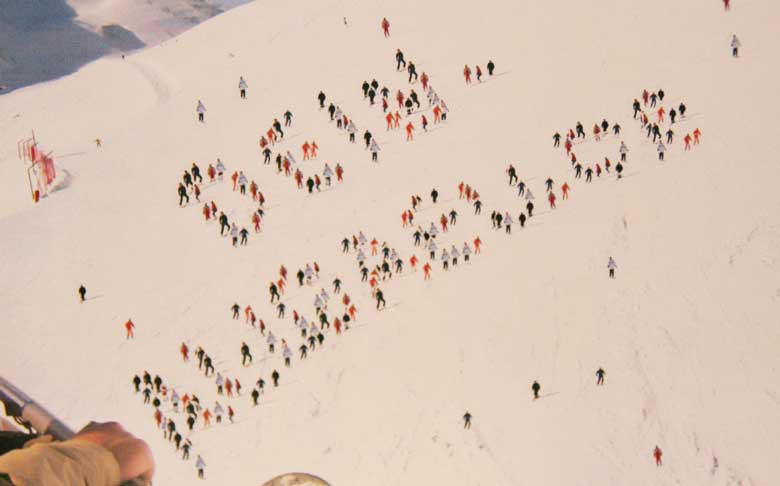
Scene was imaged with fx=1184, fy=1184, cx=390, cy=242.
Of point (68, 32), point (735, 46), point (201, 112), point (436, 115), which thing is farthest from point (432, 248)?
point (68, 32)

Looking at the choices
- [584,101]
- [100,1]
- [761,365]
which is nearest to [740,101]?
[584,101]

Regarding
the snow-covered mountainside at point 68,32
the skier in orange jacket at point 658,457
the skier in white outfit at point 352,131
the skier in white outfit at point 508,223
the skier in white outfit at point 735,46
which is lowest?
the skier in orange jacket at point 658,457

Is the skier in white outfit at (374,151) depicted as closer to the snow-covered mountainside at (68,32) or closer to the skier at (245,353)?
the skier at (245,353)

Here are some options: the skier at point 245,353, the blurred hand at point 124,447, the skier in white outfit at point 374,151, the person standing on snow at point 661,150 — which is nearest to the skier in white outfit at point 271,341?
the skier at point 245,353

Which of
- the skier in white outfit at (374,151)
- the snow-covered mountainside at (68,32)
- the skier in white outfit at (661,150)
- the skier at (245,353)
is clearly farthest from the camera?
the snow-covered mountainside at (68,32)

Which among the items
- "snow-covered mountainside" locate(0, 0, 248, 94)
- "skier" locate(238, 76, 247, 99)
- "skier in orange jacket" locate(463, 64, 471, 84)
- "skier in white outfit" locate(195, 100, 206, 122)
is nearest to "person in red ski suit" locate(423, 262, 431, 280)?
"skier in orange jacket" locate(463, 64, 471, 84)

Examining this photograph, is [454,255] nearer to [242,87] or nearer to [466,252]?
[466,252]

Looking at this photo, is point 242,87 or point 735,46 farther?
point 242,87
